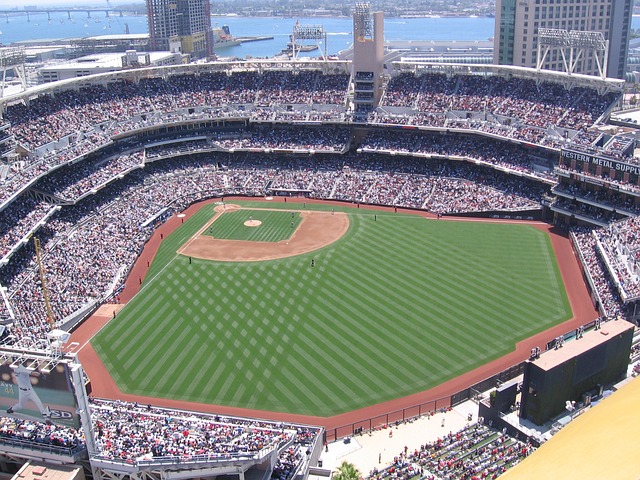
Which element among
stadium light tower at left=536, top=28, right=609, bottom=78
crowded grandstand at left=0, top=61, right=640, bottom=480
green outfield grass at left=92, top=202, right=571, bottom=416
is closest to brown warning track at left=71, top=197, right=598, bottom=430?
green outfield grass at left=92, top=202, right=571, bottom=416

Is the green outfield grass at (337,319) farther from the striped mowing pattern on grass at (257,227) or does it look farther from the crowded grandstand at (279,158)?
the striped mowing pattern on grass at (257,227)

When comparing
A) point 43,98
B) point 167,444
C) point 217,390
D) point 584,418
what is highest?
point 43,98

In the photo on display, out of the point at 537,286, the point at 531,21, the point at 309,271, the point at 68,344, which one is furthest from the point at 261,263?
the point at 531,21

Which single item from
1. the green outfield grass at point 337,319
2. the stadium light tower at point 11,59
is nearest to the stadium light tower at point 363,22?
the green outfield grass at point 337,319

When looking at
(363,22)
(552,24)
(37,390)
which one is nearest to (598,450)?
(37,390)

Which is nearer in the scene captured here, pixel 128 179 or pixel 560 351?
pixel 560 351

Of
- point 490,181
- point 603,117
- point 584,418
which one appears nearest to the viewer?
point 584,418

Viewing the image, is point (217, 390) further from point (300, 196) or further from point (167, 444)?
point (300, 196)
